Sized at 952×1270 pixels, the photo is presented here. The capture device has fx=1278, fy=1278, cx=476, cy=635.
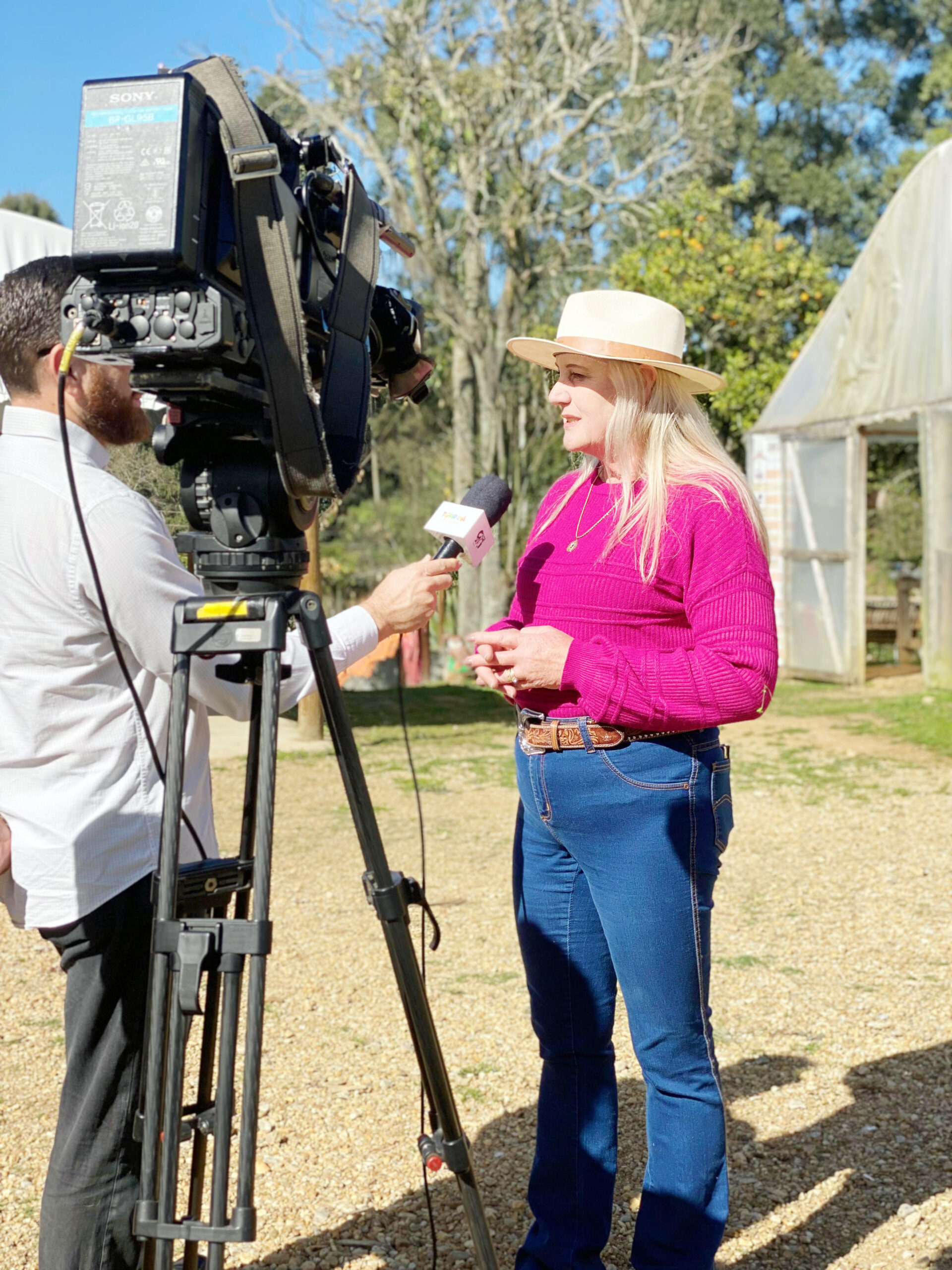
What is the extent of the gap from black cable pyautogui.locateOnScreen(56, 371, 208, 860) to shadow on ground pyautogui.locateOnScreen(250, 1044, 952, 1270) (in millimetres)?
1380

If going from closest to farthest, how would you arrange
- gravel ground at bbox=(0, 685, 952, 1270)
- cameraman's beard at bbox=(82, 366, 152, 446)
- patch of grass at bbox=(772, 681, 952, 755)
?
cameraman's beard at bbox=(82, 366, 152, 446) → gravel ground at bbox=(0, 685, 952, 1270) → patch of grass at bbox=(772, 681, 952, 755)

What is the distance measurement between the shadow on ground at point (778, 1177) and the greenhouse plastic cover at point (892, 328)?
953 cm

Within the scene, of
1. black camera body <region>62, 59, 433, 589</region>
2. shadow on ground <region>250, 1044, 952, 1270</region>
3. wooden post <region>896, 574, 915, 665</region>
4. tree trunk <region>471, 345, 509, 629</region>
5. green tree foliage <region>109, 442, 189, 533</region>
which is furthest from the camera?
tree trunk <region>471, 345, 509, 629</region>

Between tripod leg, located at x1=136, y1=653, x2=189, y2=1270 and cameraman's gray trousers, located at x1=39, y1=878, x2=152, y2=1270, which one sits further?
cameraman's gray trousers, located at x1=39, y1=878, x2=152, y2=1270

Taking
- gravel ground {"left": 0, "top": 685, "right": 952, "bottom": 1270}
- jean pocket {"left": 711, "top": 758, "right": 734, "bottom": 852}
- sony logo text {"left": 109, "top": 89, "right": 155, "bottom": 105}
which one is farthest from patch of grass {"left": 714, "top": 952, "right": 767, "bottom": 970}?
sony logo text {"left": 109, "top": 89, "right": 155, "bottom": 105}

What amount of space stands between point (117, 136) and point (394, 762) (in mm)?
7656

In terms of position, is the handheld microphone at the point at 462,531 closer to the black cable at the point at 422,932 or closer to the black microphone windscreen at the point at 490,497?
the black microphone windscreen at the point at 490,497

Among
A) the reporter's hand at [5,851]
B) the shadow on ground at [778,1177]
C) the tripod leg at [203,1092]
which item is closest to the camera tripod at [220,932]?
the tripod leg at [203,1092]

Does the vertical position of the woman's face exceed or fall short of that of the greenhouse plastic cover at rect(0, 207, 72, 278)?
it falls short

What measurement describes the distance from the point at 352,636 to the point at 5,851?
73 cm

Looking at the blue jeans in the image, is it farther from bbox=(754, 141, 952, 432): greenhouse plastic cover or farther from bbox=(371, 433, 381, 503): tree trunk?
bbox=(371, 433, 381, 503): tree trunk

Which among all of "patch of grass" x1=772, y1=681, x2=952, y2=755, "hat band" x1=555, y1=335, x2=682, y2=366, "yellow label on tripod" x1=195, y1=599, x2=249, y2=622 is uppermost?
"hat band" x1=555, y1=335, x2=682, y2=366

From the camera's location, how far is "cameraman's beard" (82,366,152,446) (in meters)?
2.18

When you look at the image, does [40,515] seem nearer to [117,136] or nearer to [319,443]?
[319,443]
